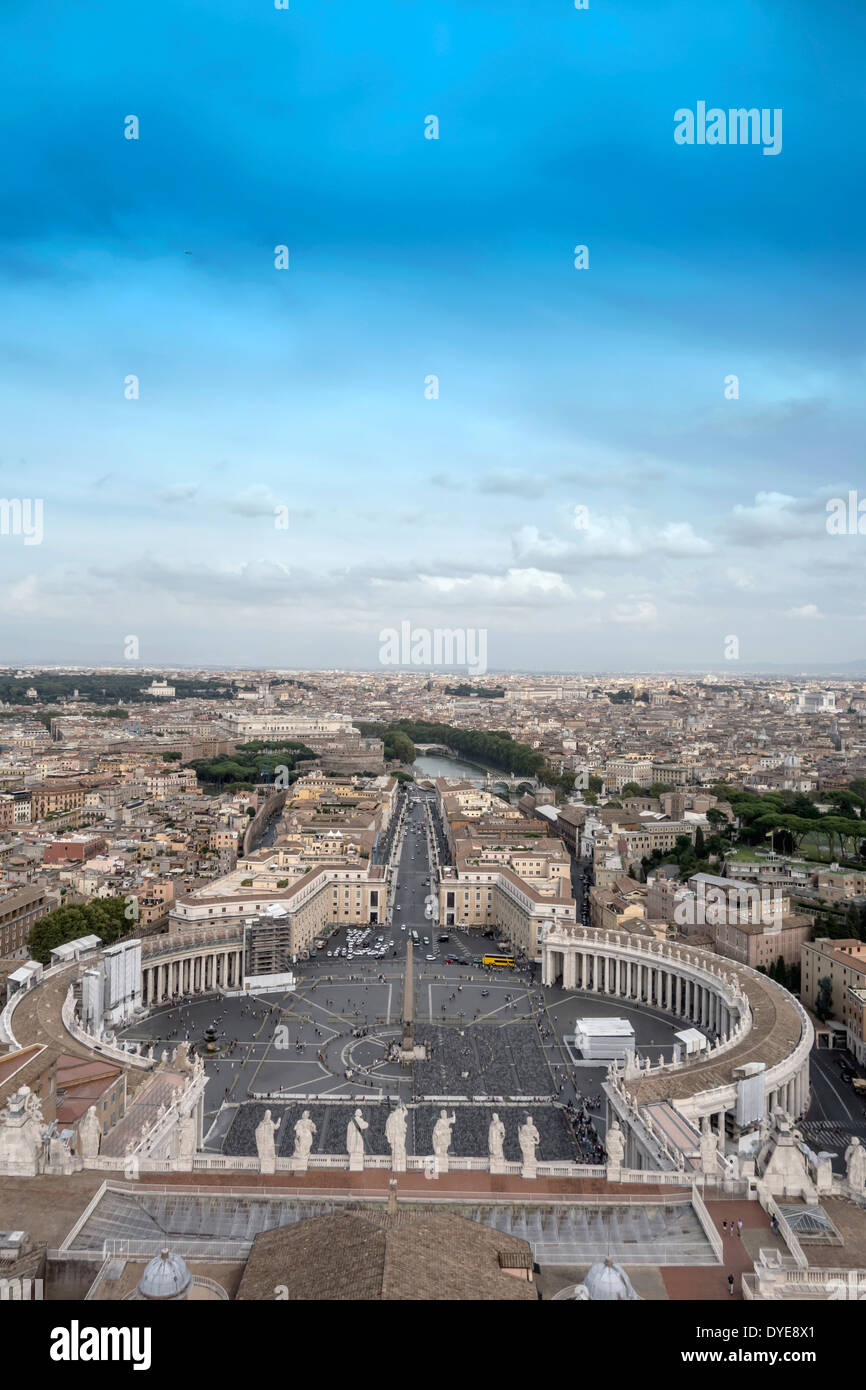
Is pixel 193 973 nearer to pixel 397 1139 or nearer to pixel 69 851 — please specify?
pixel 69 851

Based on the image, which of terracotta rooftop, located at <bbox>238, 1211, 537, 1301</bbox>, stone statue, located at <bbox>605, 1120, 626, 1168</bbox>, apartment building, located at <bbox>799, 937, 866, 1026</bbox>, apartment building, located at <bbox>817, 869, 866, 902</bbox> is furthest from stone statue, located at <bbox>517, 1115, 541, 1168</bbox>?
apartment building, located at <bbox>817, 869, 866, 902</bbox>

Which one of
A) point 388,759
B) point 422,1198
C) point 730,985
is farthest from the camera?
point 388,759

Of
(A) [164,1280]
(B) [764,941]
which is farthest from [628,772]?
(A) [164,1280]

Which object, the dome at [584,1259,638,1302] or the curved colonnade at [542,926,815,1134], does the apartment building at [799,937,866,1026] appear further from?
the dome at [584,1259,638,1302]
